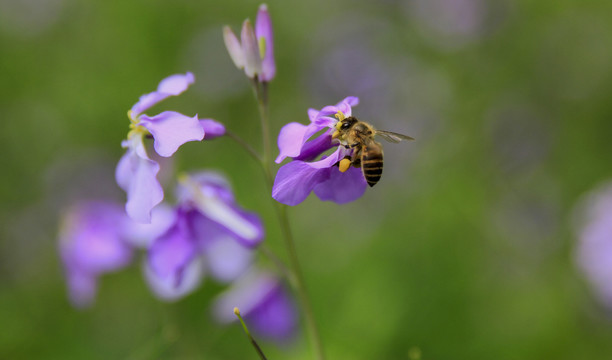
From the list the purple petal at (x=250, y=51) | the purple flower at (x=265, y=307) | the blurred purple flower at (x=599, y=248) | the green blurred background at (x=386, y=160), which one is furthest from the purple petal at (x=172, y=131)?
the blurred purple flower at (x=599, y=248)

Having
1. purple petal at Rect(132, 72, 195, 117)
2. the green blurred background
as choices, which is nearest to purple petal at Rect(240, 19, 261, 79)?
purple petal at Rect(132, 72, 195, 117)

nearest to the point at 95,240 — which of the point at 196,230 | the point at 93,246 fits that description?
the point at 93,246

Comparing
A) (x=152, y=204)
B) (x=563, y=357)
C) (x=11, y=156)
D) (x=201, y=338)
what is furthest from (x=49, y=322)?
(x=563, y=357)

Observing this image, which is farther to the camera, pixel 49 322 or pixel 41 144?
pixel 41 144

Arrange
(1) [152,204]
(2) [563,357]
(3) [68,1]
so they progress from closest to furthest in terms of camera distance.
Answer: (1) [152,204], (2) [563,357], (3) [68,1]

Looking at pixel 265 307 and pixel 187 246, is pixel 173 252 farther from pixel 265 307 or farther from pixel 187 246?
pixel 265 307

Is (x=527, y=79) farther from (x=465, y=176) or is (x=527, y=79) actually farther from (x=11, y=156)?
(x=11, y=156)
